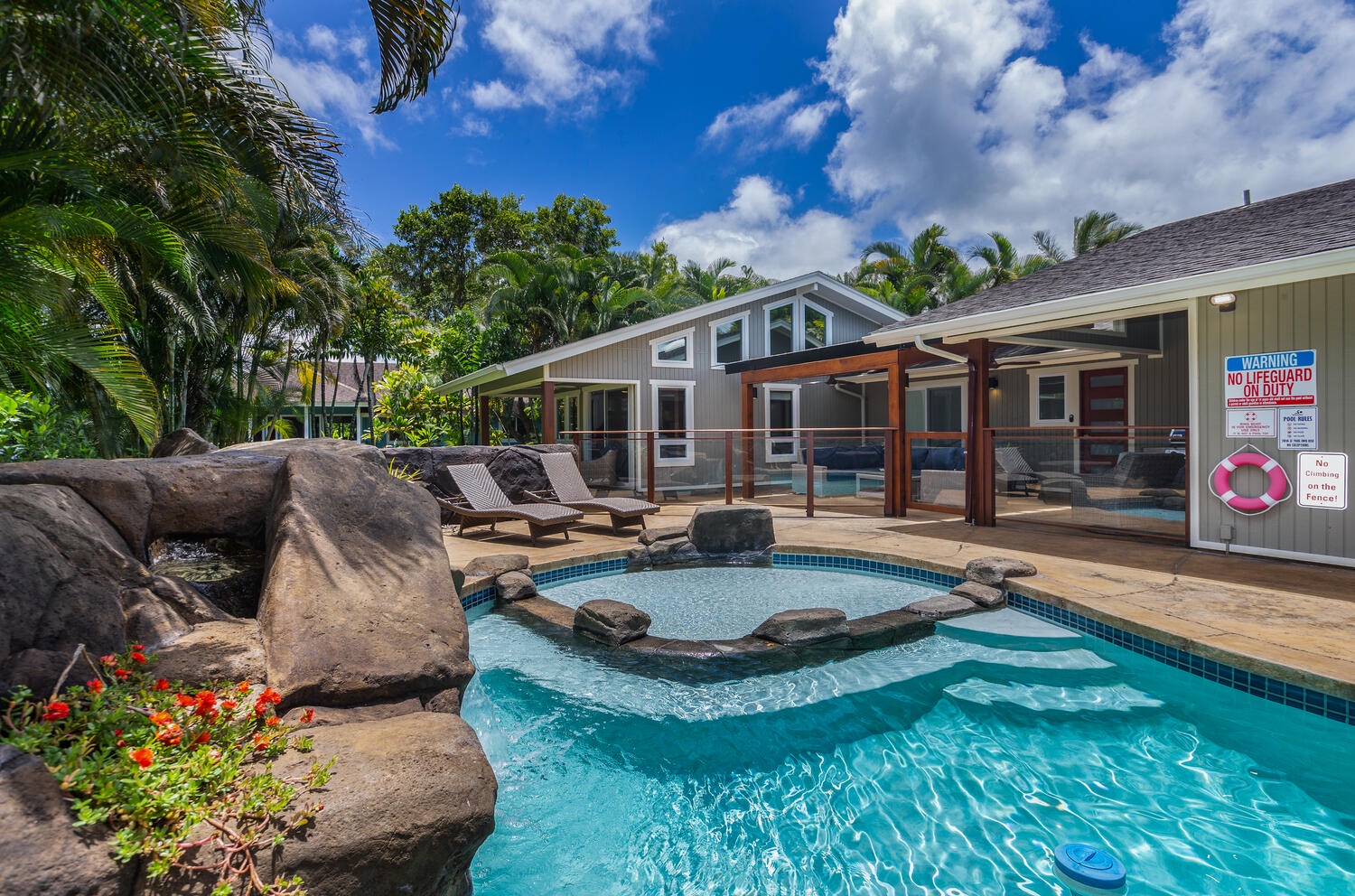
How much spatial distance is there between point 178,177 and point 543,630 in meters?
4.22

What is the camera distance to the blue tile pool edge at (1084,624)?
330 cm

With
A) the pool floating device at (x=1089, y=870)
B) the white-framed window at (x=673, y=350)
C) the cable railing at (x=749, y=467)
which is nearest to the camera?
the pool floating device at (x=1089, y=870)

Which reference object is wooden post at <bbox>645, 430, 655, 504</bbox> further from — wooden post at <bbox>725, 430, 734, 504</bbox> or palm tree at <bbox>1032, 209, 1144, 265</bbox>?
palm tree at <bbox>1032, 209, 1144, 265</bbox>

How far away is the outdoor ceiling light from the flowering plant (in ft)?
24.4

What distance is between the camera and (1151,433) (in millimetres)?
6766

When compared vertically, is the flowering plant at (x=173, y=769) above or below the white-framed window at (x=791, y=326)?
below

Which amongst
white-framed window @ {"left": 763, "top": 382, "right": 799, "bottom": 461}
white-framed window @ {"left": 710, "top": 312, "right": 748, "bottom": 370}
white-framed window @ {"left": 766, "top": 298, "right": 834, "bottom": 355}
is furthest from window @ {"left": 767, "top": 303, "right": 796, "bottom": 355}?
white-framed window @ {"left": 763, "top": 382, "right": 799, "bottom": 461}

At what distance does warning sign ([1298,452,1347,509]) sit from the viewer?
535cm

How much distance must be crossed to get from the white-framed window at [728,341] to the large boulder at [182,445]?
1045 centimetres

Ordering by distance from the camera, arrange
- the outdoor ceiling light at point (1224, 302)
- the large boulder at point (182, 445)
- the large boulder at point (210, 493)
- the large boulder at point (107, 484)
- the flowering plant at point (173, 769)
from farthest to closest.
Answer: the outdoor ceiling light at point (1224, 302) → the large boulder at point (182, 445) → the large boulder at point (210, 493) → the large boulder at point (107, 484) → the flowering plant at point (173, 769)

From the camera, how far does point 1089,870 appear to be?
97.7 inches

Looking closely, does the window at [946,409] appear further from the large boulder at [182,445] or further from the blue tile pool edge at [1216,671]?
the large boulder at [182,445]

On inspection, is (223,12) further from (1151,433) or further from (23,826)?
(1151,433)

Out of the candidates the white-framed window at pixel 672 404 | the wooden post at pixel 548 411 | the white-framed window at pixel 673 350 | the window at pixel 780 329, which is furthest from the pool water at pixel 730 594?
the window at pixel 780 329
